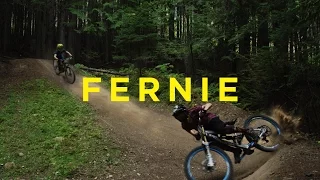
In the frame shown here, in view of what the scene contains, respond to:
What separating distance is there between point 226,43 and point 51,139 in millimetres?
7806

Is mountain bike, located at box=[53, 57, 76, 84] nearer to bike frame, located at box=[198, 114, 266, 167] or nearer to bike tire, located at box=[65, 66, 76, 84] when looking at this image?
bike tire, located at box=[65, 66, 76, 84]

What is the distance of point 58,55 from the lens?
57.2 ft

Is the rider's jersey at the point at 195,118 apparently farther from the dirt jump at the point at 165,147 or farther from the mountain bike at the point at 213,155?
the dirt jump at the point at 165,147

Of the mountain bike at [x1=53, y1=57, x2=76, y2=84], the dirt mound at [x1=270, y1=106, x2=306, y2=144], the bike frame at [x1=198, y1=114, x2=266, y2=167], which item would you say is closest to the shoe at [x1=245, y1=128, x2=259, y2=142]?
→ the bike frame at [x1=198, y1=114, x2=266, y2=167]

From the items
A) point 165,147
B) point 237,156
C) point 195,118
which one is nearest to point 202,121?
point 195,118

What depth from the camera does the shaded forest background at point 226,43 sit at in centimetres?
937

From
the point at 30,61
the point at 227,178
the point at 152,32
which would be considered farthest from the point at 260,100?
the point at 30,61

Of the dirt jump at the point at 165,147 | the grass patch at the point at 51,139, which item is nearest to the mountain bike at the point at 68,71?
the dirt jump at the point at 165,147

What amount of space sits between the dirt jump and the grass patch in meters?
0.55

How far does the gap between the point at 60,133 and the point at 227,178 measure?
19.2ft

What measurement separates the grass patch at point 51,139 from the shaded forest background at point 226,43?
15.6ft

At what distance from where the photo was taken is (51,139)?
33.6ft

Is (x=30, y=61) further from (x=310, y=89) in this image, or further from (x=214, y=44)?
(x=310, y=89)

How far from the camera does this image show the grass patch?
852cm
